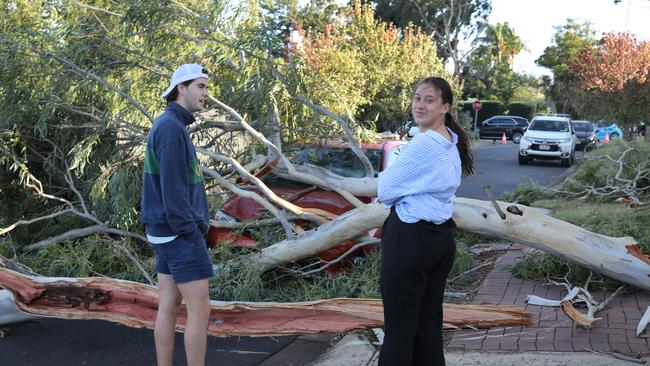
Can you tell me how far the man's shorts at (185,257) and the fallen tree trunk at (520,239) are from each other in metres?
2.30

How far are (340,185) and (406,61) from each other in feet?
56.6

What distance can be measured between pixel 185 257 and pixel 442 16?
49673 mm

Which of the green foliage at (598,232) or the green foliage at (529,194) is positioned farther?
the green foliage at (529,194)

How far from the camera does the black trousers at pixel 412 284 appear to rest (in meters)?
3.16

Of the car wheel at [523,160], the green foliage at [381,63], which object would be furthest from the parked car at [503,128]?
the green foliage at [381,63]

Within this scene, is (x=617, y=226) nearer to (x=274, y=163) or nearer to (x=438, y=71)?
(x=274, y=163)

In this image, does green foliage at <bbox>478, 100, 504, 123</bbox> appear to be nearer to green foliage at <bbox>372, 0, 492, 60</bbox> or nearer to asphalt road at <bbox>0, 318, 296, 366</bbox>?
green foliage at <bbox>372, 0, 492, 60</bbox>

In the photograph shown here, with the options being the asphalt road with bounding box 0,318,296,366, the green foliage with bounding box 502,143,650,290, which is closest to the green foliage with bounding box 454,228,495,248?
the green foliage with bounding box 502,143,650,290

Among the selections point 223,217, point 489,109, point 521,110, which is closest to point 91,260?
point 223,217

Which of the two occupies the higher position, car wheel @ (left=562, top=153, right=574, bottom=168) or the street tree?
the street tree

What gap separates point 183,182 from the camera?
133 inches

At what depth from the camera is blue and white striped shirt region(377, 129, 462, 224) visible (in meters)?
3.17

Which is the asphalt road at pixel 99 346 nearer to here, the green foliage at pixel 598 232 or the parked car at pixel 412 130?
the parked car at pixel 412 130

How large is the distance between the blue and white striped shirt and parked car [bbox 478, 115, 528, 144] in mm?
41185
